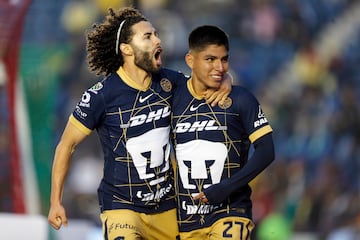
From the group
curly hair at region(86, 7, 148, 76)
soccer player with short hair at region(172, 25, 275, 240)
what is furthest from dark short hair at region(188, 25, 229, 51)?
curly hair at region(86, 7, 148, 76)

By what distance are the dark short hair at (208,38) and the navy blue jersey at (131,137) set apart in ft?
1.39

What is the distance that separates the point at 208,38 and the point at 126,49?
58cm

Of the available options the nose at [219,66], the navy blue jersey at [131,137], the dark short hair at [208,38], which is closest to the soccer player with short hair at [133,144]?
the navy blue jersey at [131,137]

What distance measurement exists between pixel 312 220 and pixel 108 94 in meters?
5.00

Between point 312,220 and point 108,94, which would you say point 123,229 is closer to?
point 108,94

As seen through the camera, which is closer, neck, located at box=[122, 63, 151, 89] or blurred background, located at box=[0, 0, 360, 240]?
neck, located at box=[122, 63, 151, 89]

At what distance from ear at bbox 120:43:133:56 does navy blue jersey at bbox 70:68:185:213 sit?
228 millimetres

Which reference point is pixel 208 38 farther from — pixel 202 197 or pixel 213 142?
pixel 202 197

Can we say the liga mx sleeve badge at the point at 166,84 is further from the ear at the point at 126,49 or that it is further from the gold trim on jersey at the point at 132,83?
the ear at the point at 126,49

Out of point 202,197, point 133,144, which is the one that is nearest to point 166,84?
point 133,144

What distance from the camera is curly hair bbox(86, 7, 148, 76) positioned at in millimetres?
6812

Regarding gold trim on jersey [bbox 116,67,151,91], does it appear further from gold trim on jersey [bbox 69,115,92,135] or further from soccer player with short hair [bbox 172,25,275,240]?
gold trim on jersey [bbox 69,115,92,135]

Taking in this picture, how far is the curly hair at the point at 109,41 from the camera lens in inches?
268

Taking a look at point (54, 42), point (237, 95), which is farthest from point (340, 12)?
point (237, 95)
